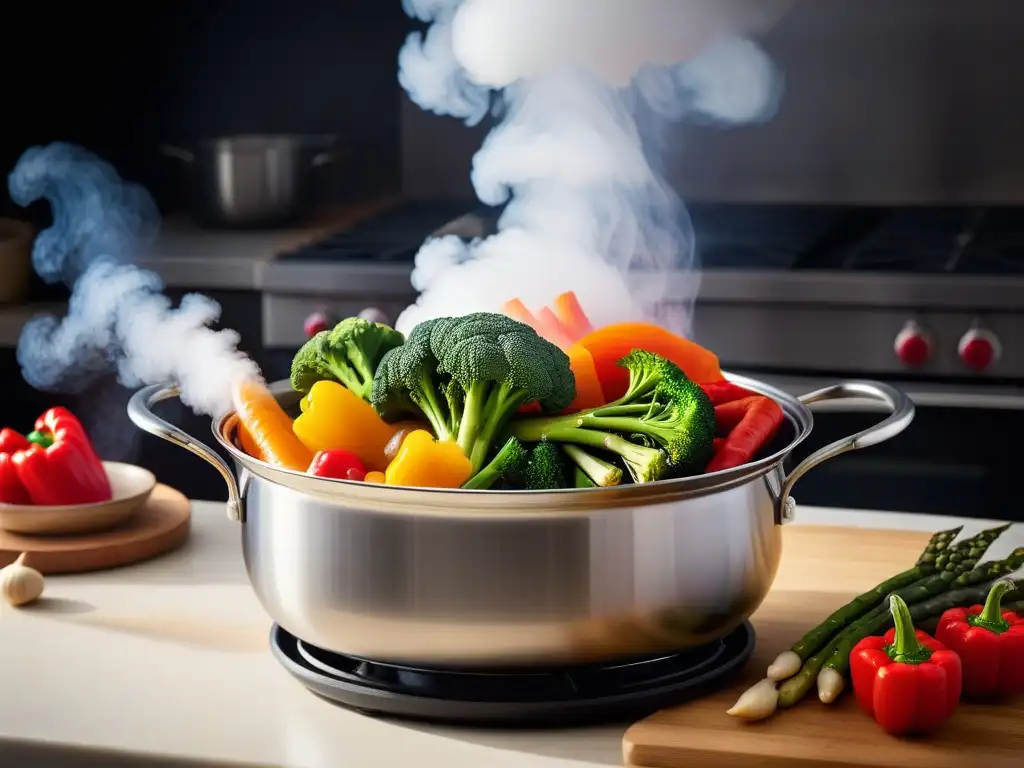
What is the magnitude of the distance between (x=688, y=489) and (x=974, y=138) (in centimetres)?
232

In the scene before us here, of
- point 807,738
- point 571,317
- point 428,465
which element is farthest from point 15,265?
point 807,738

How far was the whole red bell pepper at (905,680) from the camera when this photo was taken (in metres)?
1.01

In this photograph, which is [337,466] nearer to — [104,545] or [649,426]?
[649,426]

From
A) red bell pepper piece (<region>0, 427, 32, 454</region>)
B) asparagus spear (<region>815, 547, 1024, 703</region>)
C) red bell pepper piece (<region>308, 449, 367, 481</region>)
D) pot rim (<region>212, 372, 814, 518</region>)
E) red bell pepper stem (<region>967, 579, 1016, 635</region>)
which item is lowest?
asparagus spear (<region>815, 547, 1024, 703</region>)

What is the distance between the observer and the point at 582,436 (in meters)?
1.15

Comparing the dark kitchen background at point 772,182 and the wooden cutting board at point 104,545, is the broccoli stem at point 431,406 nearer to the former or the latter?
the wooden cutting board at point 104,545

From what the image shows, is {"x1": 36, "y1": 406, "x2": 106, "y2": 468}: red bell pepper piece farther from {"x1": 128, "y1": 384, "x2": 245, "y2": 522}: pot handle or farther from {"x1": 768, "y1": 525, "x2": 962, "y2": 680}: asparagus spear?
{"x1": 768, "y1": 525, "x2": 962, "y2": 680}: asparagus spear

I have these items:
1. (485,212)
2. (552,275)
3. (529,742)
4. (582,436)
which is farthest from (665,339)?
(485,212)

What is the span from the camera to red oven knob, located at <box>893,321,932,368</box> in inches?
93.7

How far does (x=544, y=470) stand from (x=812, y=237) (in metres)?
1.80

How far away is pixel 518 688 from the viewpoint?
3.59ft

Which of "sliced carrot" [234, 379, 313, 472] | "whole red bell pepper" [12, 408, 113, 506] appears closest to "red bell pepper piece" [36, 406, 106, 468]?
"whole red bell pepper" [12, 408, 113, 506]

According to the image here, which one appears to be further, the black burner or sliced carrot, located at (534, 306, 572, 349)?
sliced carrot, located at (534, 306, 572, 349)

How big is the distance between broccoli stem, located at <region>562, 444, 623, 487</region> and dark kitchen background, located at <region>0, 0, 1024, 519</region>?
137 centimetres
